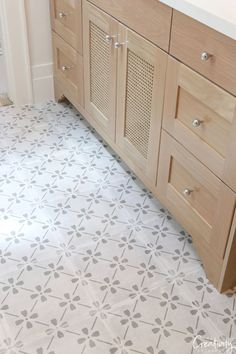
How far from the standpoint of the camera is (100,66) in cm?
193

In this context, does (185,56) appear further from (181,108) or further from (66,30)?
(66,30)

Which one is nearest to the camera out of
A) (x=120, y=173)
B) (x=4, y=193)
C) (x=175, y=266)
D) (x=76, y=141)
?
(x=175, y=266)

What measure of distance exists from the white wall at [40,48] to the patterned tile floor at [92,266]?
1.57ft

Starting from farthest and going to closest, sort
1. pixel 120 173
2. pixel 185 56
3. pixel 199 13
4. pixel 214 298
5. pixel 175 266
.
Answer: pixel 120 173 < pixel 175 266 < pixel 214 298 < pixel 185 56 < pixel 199 13

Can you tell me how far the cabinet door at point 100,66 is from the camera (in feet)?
5.87

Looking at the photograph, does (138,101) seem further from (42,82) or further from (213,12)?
(42,82)

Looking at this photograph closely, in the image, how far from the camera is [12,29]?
2.30m

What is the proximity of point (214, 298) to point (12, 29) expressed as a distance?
164 cm

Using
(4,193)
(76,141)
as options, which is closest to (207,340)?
(4,193)

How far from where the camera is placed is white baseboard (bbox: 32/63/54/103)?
8.15ft

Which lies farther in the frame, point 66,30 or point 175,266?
point 66,30

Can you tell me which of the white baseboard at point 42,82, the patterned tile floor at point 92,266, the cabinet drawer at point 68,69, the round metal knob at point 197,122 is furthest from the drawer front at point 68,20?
the round metal knob at point 197,122

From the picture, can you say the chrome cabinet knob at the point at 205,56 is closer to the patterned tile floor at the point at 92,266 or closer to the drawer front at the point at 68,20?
the patterned tile floor at the point at 92,266

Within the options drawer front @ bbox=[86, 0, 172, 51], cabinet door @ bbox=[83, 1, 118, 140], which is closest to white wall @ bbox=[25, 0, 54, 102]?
cabinet door @ bbox=[83, 1, 118, 140]
